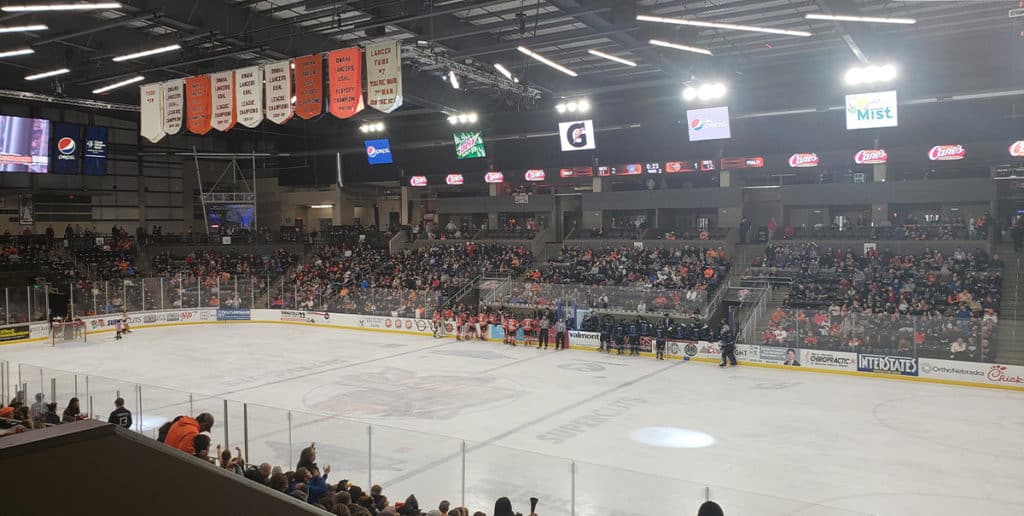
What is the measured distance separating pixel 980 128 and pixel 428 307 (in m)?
20.9

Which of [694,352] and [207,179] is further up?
[207,179]

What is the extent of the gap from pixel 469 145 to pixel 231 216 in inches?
553

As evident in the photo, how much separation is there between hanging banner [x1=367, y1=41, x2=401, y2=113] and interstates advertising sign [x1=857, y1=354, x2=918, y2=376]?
14.7 metres

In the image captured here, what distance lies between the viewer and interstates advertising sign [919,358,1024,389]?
18266 millimetres

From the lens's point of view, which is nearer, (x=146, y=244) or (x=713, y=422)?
(x=713, y=422)

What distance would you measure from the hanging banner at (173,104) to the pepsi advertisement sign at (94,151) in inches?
657

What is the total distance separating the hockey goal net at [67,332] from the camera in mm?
27031

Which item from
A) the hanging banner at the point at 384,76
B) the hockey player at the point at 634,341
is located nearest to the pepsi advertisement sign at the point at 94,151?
the hanging banner at the point at 384,76

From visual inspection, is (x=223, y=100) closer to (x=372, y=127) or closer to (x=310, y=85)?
(x=310, y=85)

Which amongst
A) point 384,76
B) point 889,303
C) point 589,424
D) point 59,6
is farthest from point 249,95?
point 889,303

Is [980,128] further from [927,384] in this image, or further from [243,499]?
[243,499]

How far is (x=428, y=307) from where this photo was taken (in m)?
29.2

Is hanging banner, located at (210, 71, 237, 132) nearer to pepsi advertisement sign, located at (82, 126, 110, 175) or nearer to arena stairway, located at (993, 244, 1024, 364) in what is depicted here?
pepsi advertisement sign, located at (82, 126, 110, 175)

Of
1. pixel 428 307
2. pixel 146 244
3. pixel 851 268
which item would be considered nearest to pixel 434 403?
pixel 428 307
